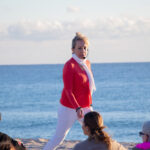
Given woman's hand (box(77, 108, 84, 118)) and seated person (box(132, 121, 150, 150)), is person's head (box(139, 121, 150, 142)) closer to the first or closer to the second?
seated person (box(132, 121, 150, 150))

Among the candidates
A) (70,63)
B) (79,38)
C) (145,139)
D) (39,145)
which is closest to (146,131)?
(145,139)

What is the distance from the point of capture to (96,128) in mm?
4523

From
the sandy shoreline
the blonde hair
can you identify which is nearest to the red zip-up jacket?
the blonde hair

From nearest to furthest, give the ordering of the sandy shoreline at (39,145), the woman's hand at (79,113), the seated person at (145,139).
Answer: the seated person at (145,139)
the woman's hand at (79,113)
the sandy shoreline at (39,145)

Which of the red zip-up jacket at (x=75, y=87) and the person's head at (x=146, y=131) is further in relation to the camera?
the red zip-up jacket at (x=75, y=87)

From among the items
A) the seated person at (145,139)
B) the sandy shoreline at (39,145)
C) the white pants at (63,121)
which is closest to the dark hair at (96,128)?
the seated person at (145,139)

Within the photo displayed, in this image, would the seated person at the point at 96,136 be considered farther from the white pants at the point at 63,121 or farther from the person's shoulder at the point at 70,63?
the person's shoulder at the point at 70,63

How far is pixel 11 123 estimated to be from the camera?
27125 millimetres

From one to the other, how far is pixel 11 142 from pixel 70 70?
82.4 inches

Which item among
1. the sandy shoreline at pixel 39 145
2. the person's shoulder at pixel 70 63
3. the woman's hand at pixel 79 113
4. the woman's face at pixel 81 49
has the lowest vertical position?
the sandy shoreline at pixel 39 145

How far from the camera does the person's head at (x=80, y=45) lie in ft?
20.2

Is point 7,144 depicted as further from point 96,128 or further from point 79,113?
point 79,113

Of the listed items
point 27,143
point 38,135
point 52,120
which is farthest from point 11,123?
point 27,143

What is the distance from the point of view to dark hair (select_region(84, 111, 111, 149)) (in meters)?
4.50
